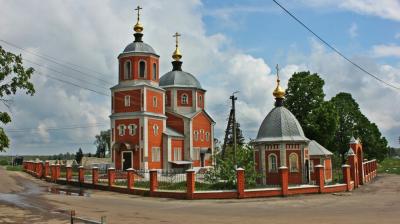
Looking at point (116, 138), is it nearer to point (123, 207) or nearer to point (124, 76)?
point (124, 76)

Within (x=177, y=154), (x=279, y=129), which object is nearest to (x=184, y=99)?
(x=177, y=154)

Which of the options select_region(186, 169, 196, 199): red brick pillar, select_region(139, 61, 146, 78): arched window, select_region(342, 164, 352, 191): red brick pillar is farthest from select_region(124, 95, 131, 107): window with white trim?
select_region(342, 164, 352, 191): red brick pillar

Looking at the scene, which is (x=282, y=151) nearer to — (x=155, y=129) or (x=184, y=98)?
(x=155, y=129)

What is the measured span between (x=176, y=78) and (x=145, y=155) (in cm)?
1304

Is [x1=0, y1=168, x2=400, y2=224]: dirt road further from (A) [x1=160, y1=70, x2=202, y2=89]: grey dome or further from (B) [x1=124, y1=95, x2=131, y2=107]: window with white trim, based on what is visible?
(A) [x1=160, y1=70, x2=202, y2=89]: grey dome

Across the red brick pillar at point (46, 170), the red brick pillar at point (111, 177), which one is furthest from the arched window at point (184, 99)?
the red brick pillar at point (111, 177)

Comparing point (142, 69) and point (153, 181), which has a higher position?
point (142, 69)

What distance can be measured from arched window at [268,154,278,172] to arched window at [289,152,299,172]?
0.99 m

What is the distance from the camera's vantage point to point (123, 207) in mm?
19781

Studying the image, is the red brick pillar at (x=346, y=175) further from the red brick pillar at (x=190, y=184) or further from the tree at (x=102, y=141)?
the tree at (x=102, y=141)

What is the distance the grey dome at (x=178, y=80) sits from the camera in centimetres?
4866

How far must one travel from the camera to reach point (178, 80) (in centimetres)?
4894

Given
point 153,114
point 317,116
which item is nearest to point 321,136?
point 317,116

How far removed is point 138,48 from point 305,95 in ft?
57.3
